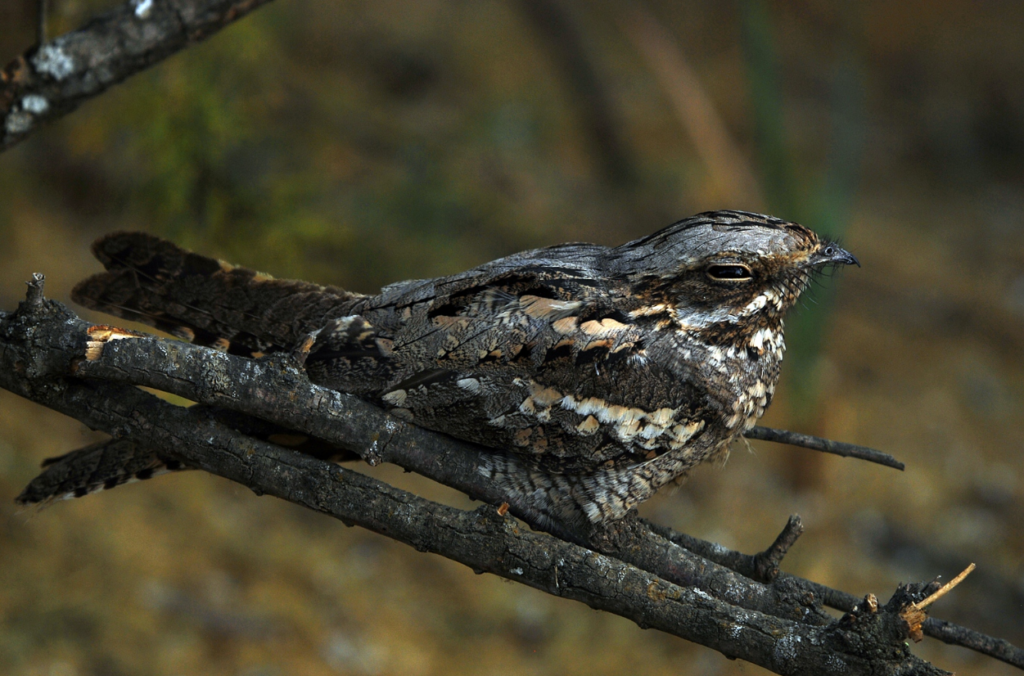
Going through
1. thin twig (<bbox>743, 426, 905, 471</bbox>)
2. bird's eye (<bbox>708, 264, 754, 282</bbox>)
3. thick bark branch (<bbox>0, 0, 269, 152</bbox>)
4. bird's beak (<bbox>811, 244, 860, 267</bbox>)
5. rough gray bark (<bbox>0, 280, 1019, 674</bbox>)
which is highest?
Result: thick bark branch (<bbox>0, 0, 269, 152</bbox>)

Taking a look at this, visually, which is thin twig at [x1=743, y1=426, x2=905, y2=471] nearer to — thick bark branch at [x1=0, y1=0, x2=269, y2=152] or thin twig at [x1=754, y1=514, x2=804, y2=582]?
thin twig at [x1=754, y1=514, x2=804, y2=582]

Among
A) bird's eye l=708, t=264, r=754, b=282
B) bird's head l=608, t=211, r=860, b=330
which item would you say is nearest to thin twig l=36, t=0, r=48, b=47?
bird's head l=608, t=211, r=860, b=330

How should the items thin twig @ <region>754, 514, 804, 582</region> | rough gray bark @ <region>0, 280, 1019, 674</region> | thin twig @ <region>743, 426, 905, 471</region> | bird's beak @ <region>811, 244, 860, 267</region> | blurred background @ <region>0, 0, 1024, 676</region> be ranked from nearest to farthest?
1. rough gray bark @ <region>0, 280, 1019, 674</region>
2. thin twig @ <region>754, 514, 804, 582</region>
3. thin twig @ <region>743, 426, 905, 471</region>
4. bird's beak @ <region>811, 244, 860, 267</region>
5. blurred background @ <region>0, 0, 1024, 676</region>

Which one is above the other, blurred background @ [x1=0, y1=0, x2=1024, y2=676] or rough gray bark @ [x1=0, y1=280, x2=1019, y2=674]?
blurred background @ [x1=0, y1=0, x2=1024, y2=676]

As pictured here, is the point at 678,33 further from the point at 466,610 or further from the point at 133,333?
the point at 133,333

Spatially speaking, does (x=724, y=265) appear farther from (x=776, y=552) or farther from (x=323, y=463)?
(x=323, y=463)

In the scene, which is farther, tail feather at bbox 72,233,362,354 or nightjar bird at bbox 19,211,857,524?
tail feather at bbox 72,233,362,354

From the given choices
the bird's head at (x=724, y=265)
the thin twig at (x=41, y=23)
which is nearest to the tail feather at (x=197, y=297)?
the thin twig at (x=41, y=23)

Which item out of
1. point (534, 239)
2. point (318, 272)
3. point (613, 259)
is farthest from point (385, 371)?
point (534, 239)
